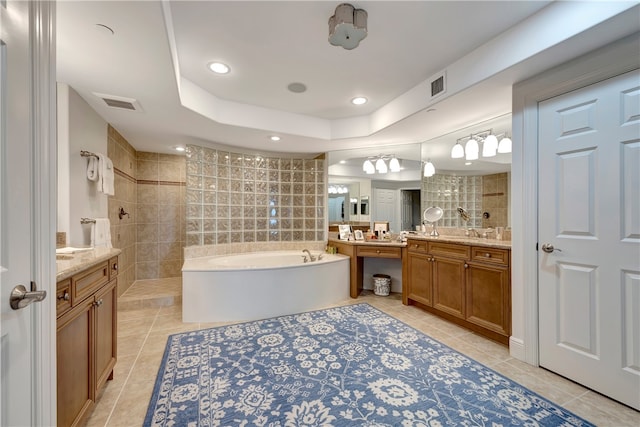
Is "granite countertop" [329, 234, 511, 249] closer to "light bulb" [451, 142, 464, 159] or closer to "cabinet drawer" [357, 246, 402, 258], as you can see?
"cabinet drawer" [357, 246, 402, 258]

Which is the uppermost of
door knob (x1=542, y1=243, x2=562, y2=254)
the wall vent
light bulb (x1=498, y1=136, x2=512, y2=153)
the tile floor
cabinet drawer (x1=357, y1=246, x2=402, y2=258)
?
the wall vent

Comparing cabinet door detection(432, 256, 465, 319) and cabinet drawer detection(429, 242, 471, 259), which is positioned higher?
cabinet drawer detection(429, 242, 471, 259)

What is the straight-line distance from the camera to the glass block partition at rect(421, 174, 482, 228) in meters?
3.00

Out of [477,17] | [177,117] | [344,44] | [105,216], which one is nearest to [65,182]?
[105,216]

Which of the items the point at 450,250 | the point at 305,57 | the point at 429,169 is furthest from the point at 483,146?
the point at 305,57

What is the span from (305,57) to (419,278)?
2.58 metres

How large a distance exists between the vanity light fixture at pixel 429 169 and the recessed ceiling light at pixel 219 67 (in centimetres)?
266

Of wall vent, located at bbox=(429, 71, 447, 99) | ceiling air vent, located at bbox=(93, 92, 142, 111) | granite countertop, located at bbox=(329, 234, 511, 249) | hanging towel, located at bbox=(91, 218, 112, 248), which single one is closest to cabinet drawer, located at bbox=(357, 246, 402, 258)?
granite countertop, located at bbox=(329, 234, 511, 249)

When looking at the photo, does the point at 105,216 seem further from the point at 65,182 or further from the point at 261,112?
the point at 261,112

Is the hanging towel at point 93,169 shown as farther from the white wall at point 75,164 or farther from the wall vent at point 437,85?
the wall vent at point 437,85

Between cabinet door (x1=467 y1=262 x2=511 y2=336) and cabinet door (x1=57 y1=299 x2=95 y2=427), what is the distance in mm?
2826

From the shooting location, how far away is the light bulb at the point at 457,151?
3164mm

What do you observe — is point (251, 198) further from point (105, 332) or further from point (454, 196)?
point (454, 196)

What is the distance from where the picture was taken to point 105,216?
2.91 metres
